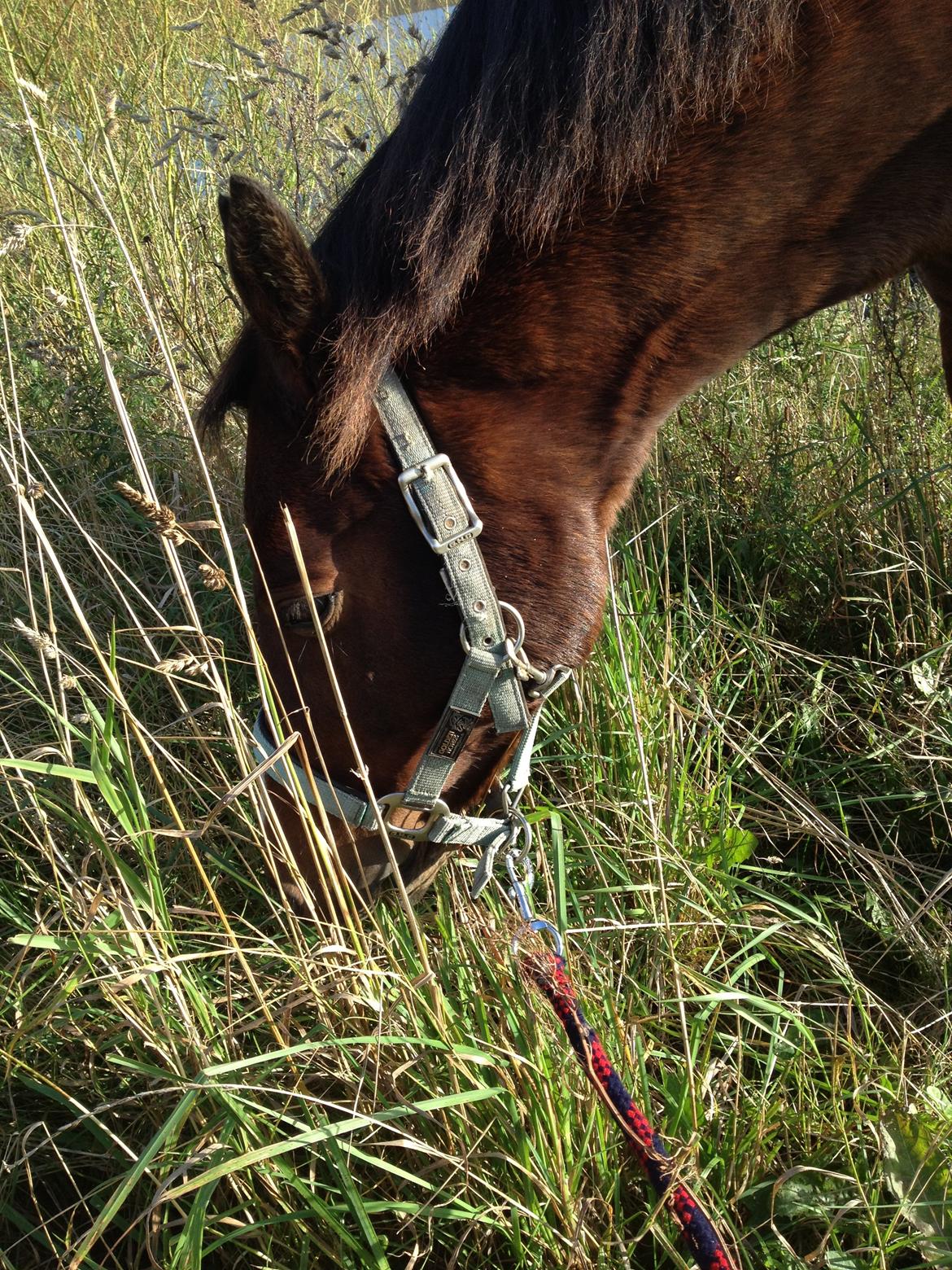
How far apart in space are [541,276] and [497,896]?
1.39 meters

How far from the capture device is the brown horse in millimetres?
1530

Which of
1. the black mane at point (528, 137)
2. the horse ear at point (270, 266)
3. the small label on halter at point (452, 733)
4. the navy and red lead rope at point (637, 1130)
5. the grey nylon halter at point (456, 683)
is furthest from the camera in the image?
the small label on halter at point (452, 733)

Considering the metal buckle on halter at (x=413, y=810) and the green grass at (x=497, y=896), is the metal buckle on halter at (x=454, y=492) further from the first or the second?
the metal buckle on halter at (x=413, y=810)

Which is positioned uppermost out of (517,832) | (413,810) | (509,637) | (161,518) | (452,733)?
(161,518)

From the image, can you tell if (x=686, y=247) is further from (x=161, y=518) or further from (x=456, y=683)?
(x=161, y=518)

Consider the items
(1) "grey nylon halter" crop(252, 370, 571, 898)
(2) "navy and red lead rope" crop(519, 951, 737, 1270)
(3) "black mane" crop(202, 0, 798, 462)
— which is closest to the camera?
(2) "navy and red lead rope" crop(519, 951, 737, 1270)

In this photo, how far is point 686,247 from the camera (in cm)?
168

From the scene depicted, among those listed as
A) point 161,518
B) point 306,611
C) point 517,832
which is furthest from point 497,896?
point 161,518

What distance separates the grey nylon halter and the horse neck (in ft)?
0.23

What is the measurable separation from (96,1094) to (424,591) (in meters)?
1.14

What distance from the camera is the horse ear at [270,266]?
1.41 meters

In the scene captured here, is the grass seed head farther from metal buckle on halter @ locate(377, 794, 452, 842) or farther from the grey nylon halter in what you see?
metal buckle on halter @ locate(377, 794, 452, 842)

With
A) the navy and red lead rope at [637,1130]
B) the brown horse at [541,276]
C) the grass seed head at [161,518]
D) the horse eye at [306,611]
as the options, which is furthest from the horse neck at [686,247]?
the navy and red lead rope at [637,1130]

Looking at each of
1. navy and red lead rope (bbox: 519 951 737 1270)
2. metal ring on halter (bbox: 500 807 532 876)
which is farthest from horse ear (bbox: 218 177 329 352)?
navy and red lead rope (bbox: 519 951 737 1270)
